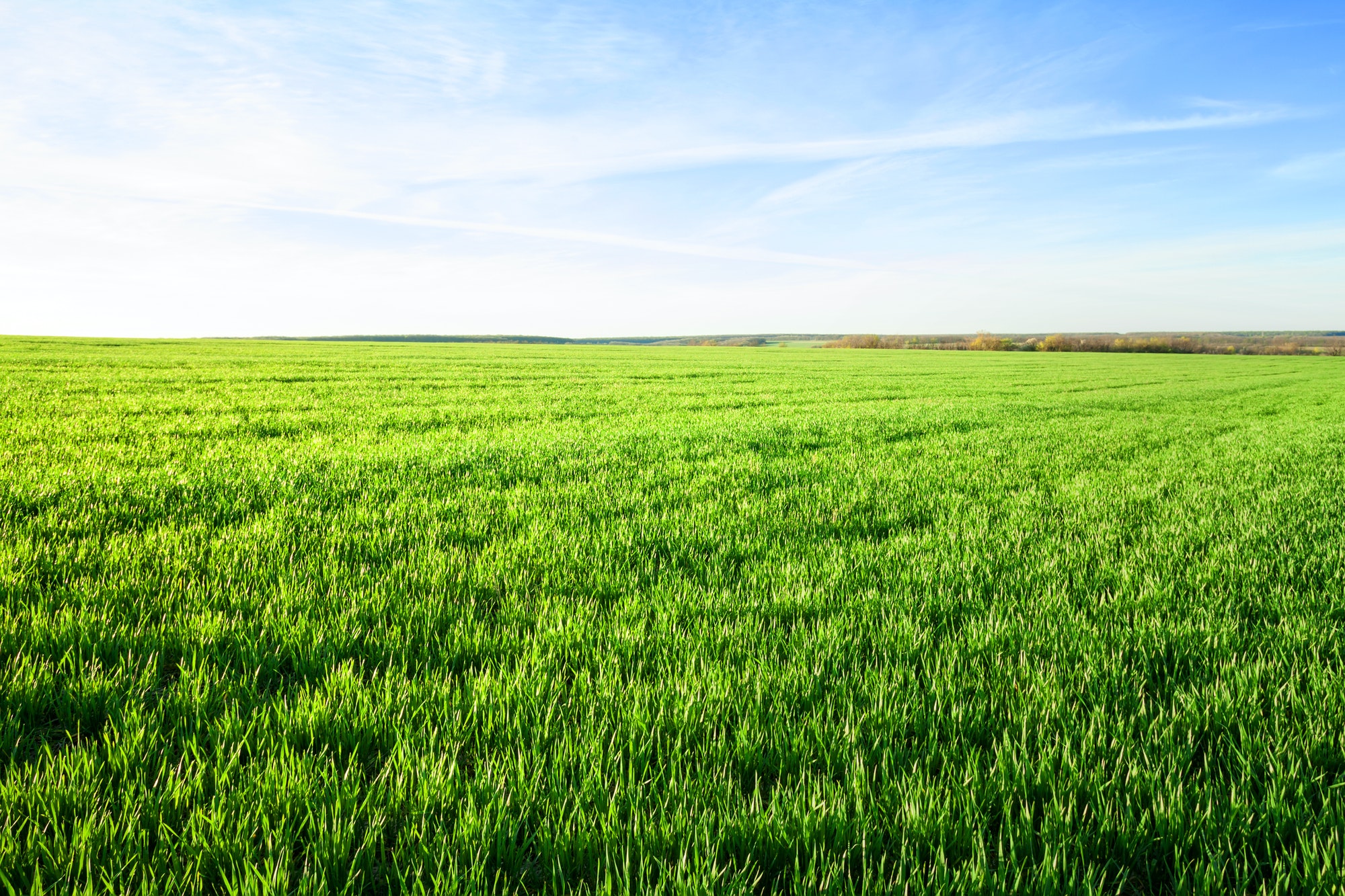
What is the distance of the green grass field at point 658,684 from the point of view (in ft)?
5.97

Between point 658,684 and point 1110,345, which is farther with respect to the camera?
point 1110,345

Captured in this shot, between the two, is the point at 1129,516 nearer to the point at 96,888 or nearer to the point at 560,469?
the point at 560,469

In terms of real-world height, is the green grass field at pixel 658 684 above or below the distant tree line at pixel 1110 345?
below

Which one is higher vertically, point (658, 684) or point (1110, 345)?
point (1110, 345)

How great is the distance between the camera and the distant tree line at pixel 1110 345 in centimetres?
9588

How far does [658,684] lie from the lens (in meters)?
2.64

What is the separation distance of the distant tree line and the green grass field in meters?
103

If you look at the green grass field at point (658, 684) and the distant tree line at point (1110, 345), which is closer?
the green grass field at point (658, 684)

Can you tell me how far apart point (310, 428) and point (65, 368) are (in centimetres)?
1820

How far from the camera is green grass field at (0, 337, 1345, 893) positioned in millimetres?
1819

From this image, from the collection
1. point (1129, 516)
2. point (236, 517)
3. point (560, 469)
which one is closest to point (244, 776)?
point (236, 517)

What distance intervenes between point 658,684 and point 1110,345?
385ft

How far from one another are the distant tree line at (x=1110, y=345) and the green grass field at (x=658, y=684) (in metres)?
103

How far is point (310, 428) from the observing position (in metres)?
10.2
